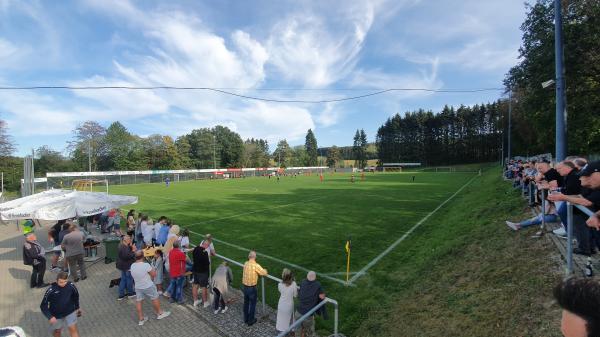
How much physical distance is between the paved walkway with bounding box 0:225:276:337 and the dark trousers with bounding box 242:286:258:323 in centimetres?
21

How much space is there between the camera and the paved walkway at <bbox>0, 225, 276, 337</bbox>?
278 inches

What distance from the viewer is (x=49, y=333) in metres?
7.17

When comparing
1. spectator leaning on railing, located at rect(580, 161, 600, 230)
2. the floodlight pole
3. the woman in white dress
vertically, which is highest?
the floodlight pole

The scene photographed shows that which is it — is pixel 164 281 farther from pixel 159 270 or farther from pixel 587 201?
pixel 587 201

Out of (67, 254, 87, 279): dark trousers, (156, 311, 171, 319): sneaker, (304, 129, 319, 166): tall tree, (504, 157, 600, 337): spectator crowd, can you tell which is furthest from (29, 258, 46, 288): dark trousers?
(304, 129, 319, 166): tall tree

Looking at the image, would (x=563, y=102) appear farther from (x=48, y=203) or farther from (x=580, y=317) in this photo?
(x=48, y=203)

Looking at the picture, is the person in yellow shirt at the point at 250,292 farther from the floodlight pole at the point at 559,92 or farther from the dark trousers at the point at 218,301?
the floodlight pole at the point at 559,92

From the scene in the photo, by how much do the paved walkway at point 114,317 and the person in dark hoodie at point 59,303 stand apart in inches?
31.6

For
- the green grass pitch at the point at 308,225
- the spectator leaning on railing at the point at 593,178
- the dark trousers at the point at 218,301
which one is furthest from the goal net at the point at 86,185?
the spectator leaning on railing at the point at 593,178

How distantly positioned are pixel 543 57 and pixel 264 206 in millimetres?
25881

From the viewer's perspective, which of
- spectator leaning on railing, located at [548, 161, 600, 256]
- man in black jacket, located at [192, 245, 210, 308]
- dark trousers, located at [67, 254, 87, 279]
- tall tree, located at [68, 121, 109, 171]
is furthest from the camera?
tall tree, located at [68, 121, 109, 171]

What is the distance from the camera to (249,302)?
23.6 ft

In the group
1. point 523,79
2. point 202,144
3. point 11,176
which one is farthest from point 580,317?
point 202,144

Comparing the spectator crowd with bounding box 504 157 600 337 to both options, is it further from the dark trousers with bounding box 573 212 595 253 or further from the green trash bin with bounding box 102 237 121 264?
the green trash bin with bounding box 102 237 121 264
